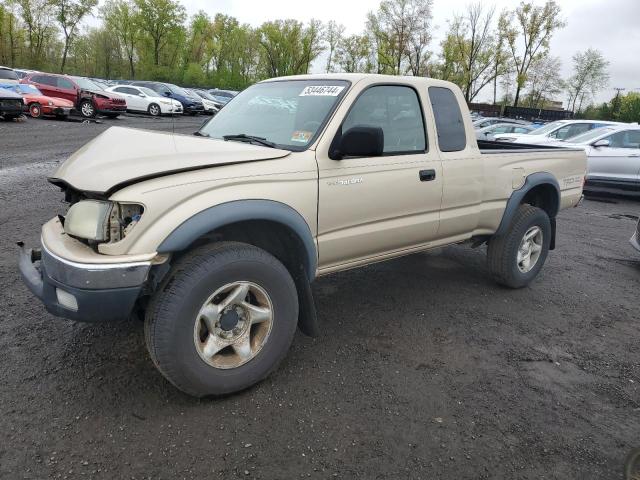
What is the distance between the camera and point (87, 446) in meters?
2.44

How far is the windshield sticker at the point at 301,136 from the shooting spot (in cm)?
329

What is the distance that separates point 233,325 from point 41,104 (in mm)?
18969

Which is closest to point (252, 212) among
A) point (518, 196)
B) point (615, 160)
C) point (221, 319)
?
point (221, 319)

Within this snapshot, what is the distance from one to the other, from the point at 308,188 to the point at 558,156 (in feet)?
10.7

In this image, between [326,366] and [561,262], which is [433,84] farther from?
[561,262]

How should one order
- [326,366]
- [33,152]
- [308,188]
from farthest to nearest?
1. [33,152]
2. [326,366]
3. [308,188]

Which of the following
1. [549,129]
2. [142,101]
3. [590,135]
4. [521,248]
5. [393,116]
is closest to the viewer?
[393,116]

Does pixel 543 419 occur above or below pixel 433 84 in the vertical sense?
below

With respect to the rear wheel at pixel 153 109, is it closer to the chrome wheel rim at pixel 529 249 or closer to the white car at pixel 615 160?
the white car at pixel 615 160

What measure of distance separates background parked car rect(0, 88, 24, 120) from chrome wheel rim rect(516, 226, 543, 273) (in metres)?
16.4

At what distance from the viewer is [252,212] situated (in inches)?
111

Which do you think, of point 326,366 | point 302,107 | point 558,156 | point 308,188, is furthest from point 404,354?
point 558,156

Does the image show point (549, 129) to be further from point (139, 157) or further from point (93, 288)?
point (93, 288)

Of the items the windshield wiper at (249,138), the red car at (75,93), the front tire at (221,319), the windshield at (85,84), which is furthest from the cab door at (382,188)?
the windshield at (85,84)
